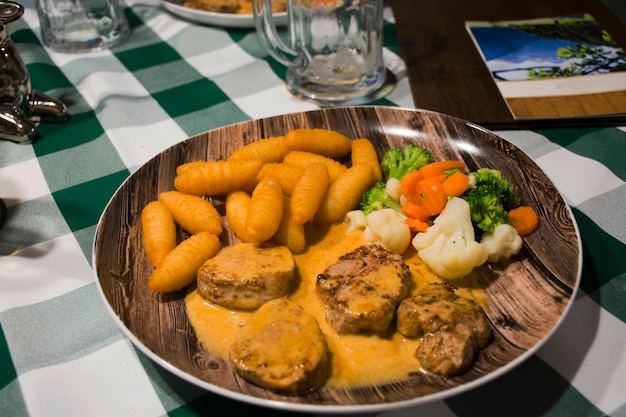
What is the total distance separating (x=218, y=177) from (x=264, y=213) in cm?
23

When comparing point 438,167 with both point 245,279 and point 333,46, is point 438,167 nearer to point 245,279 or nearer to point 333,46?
point 245,279

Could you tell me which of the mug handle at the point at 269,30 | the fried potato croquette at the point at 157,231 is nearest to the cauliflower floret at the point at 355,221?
the fried potato croquette at the point at 157,231

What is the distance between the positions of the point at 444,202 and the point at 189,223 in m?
0.70

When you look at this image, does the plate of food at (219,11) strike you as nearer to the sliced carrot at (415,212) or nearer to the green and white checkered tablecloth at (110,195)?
the green and white checkered tablecloth at (110,195)

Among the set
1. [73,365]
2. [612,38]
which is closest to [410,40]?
[612,38]

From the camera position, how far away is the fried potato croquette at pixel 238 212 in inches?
61.9

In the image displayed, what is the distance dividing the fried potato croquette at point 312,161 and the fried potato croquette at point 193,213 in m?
0.30

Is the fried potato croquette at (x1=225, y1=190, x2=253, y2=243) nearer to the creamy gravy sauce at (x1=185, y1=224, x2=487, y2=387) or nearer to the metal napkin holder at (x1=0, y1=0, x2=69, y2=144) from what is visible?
the creamy gravy sauce at (x1=185, y1=224, x2=487, y2=387)

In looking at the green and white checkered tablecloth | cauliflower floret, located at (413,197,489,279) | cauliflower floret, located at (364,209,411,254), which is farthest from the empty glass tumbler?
cauliflower floret, located at (413,197,489,279)

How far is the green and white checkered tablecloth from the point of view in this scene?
4.20ft

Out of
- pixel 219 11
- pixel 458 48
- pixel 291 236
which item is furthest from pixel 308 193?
pixel 219 11

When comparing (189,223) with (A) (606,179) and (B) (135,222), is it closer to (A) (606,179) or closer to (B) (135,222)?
(B) (135,222)

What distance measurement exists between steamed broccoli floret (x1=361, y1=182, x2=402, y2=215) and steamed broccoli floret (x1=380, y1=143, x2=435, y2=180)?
3.5 inches

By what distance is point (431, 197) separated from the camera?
5.20 ft
